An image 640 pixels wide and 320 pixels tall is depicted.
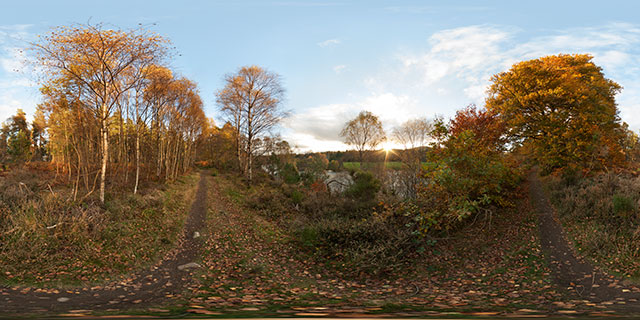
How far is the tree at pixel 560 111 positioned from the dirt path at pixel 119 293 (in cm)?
1620

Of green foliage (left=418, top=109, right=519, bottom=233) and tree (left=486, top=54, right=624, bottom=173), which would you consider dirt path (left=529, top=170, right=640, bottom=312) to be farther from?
tree (left=486, top=54, right=624, bottom=173)

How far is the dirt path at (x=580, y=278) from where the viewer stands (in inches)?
231

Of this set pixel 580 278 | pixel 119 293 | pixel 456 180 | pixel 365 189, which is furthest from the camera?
pixel 365 189

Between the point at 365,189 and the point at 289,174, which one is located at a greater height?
the point at 289,174

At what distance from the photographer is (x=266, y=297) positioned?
18.8 feet

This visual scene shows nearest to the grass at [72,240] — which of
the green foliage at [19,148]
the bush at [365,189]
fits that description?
the bush at [365,189]

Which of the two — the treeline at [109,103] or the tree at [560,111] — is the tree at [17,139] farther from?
the tree at [560,111]

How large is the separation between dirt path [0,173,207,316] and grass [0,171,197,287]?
34 centimetres

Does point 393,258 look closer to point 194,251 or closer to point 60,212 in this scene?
point 194,251

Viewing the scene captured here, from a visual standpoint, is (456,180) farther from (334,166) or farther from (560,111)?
(334,166)

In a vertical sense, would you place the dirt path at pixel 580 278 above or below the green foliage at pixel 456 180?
below

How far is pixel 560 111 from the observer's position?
14305 mm

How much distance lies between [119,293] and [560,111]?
18.9 m

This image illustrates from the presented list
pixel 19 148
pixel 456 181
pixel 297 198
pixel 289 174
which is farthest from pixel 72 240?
pixel 19 148
